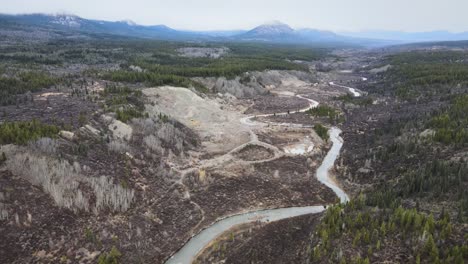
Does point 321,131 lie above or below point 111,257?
above

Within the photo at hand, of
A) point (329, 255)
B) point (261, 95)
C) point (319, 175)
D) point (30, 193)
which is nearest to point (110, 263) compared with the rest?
point (30, 193)

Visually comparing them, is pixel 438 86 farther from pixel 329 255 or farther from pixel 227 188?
pixel 329 255

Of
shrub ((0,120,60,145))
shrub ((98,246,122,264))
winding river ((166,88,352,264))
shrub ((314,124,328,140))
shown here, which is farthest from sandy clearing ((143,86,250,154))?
shrub ((98,246,122,264))

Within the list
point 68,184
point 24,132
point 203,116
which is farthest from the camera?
point 203,116

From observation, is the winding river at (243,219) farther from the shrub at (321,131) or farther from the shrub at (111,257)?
the shrub at (321,131)

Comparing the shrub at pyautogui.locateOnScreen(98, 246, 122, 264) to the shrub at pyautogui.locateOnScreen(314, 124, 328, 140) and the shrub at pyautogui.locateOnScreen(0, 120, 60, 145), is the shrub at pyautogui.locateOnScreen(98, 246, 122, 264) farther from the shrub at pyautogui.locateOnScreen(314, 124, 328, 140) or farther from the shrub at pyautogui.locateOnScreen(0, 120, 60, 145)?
the shrub at pyautogui.locateOnScreen(314, 124, 328, 140)

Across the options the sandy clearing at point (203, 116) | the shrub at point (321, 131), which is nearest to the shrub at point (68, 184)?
the sandy clearing at point (203, 116)

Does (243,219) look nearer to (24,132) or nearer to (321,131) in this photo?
(24,132)

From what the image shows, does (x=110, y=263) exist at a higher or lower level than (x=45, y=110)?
lower

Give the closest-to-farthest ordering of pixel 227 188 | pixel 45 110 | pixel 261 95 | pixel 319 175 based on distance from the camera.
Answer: pixel 227 188, pixel 319 175, pixel 45 110, pixel 261 95

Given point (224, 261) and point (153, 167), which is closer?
point (224, 261)

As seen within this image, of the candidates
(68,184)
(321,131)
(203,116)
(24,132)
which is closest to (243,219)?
(68,184)
